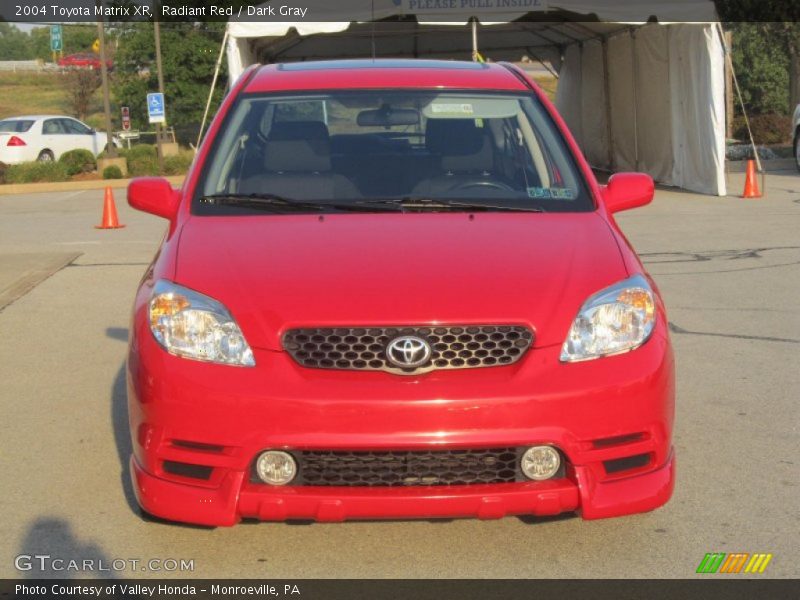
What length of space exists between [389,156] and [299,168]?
0.40 metres

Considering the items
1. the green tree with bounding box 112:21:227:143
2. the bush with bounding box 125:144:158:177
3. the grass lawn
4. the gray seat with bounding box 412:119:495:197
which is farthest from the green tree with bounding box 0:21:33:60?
the gray seat with bounding box 412:119:495:197

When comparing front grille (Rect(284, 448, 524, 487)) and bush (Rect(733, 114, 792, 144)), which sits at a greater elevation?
bush (Rect(733, 114, 792, 144))

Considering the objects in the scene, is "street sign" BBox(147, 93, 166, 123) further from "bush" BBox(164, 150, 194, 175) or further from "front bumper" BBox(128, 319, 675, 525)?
"front bumper" BBox(128, 319, 675, 525)

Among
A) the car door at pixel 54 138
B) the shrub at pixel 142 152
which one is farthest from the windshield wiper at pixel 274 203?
the car door at pixel 54 138

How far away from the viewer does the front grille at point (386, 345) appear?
3861 millimetres

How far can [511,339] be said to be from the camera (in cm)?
391

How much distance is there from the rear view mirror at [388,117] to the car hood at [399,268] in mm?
788

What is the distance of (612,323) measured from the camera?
13.3ft

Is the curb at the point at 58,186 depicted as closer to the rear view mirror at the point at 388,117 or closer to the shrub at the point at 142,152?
the shrub at the point at 142,152

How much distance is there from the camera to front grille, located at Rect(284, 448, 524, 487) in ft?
12.5

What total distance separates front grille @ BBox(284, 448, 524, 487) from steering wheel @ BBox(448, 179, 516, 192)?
1.55 metres

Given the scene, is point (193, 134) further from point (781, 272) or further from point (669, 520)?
point (669, 520)

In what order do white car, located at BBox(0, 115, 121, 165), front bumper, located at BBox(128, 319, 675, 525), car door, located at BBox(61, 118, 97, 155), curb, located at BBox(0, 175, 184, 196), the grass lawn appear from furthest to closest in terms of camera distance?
the grass lawn → car door, located at BBox(61, 118, 97, 155) → white car, located at BBox(0, 115, 121, 165) → curb, located at BBox(0, 175, 184, 196) → front bumper, located at BBox(128, 319, 675, 525)

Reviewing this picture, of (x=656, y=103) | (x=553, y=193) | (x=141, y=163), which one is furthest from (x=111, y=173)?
(x=553, y=193)
